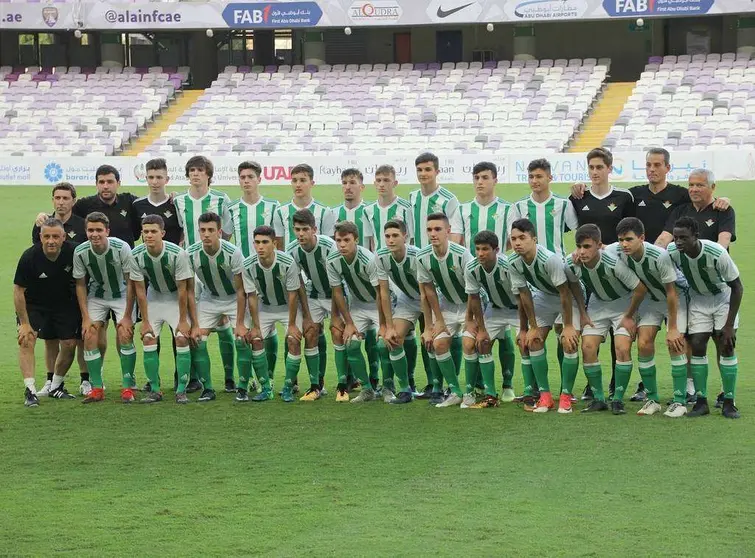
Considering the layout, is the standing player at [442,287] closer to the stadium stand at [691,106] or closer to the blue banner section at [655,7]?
the stadium stand at [691,106]

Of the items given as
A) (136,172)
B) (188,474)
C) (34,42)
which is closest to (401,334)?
(188,474)

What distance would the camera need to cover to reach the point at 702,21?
3925 cm

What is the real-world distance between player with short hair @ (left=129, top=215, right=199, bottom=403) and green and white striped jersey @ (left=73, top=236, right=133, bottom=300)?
4.3 inches

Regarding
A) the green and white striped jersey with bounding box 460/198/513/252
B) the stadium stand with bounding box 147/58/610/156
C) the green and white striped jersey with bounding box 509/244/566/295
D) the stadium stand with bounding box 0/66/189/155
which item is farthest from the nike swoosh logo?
the green and white striped jersey with bounding box 509/244/566/295

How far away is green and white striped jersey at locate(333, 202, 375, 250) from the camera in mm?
9961

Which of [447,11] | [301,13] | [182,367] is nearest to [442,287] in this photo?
[182,367]

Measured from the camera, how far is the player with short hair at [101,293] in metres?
9.28

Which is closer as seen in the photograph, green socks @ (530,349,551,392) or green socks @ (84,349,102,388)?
green socks @ (530,349,551,392)

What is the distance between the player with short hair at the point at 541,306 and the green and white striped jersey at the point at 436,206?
37.8 inches

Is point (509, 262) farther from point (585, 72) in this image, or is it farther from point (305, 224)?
point (585, 72)

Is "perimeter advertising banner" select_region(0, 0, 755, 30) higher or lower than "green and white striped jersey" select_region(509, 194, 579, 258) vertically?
higher

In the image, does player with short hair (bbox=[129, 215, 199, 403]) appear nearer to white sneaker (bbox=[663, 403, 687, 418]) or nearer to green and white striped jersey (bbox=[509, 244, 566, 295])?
green and white striped jersey (bbox=[509, 244, 566, 295])

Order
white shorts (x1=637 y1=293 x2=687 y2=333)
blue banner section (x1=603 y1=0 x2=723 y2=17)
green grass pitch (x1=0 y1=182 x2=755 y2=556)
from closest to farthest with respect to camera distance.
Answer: green grass pitch (x1=0 y1=182 x2=755 y2=556), white shorts (x1=637 y1=293 x2=687 y2=333), blue banner section (x1=603 y1=0 x2=723 y2=17)

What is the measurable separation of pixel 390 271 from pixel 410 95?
28.9 metres
